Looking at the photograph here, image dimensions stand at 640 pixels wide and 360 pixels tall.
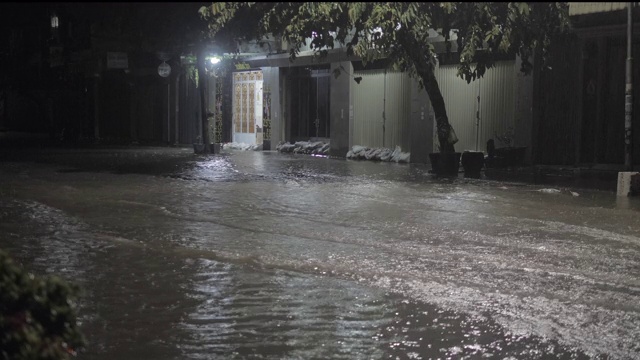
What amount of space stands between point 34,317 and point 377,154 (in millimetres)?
26613

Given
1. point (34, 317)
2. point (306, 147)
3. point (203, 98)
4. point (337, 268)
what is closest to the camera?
point (34, 317)

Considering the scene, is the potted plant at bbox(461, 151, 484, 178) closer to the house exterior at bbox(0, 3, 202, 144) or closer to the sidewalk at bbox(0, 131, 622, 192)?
the sidewalk at bbox(0, 131, 622, 192)

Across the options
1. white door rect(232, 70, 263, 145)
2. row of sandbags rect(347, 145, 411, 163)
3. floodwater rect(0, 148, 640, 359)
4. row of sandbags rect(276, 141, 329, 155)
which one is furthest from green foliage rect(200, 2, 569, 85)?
white door rect(232, 70, 263, 145)

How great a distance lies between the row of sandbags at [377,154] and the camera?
28.5m

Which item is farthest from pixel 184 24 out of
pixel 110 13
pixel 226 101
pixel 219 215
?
pixel 219 215

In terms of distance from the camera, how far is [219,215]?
43.9 ft

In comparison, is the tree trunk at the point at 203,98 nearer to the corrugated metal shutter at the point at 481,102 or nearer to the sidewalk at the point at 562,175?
the corrugated metal shutter at the point at 481,102

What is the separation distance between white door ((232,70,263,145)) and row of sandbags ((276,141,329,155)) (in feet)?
9.69

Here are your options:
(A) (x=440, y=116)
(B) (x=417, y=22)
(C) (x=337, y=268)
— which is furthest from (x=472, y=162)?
(C) (x=337, y=268)

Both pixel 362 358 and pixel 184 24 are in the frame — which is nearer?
pixel 362 358

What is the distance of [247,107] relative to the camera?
1550 inches

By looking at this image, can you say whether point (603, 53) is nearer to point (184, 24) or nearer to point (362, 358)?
point (184, 24)

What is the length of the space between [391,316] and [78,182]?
44.4ft

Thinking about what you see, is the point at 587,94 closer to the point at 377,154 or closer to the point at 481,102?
the point at 481,102
